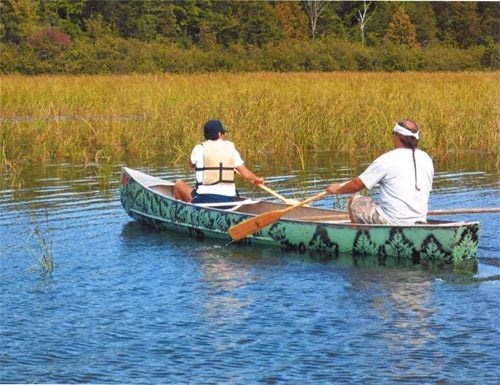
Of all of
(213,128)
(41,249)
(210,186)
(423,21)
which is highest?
(423,21)

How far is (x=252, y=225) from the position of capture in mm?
9914

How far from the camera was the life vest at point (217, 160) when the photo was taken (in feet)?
35.1

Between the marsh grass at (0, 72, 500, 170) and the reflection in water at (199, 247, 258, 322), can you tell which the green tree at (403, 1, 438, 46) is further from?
the reflection in water at (199, 247, 258, 322)

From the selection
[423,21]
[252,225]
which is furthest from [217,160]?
[423,21]

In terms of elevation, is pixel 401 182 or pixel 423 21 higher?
pixel 423 21

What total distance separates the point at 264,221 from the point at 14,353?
3.46m

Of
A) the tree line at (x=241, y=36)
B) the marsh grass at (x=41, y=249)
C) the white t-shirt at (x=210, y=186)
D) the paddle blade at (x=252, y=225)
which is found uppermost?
the tree line at (x=241, y=36)

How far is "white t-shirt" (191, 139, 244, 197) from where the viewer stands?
1071 centimetres

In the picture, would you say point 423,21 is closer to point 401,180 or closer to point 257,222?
point 257,222

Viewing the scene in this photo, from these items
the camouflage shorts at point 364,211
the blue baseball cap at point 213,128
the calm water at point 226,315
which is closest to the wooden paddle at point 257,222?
the calm water at point 226,315

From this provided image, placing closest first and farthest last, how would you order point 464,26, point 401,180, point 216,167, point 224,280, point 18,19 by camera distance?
point 224,280 → point 401,180 → point 216,167 → point 18,19 → point 464,26

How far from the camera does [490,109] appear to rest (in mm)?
17547

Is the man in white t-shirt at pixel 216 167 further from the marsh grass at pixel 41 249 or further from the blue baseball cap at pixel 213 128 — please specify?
the marsh grass at pixel 41 249

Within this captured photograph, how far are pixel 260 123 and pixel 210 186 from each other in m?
6.65
